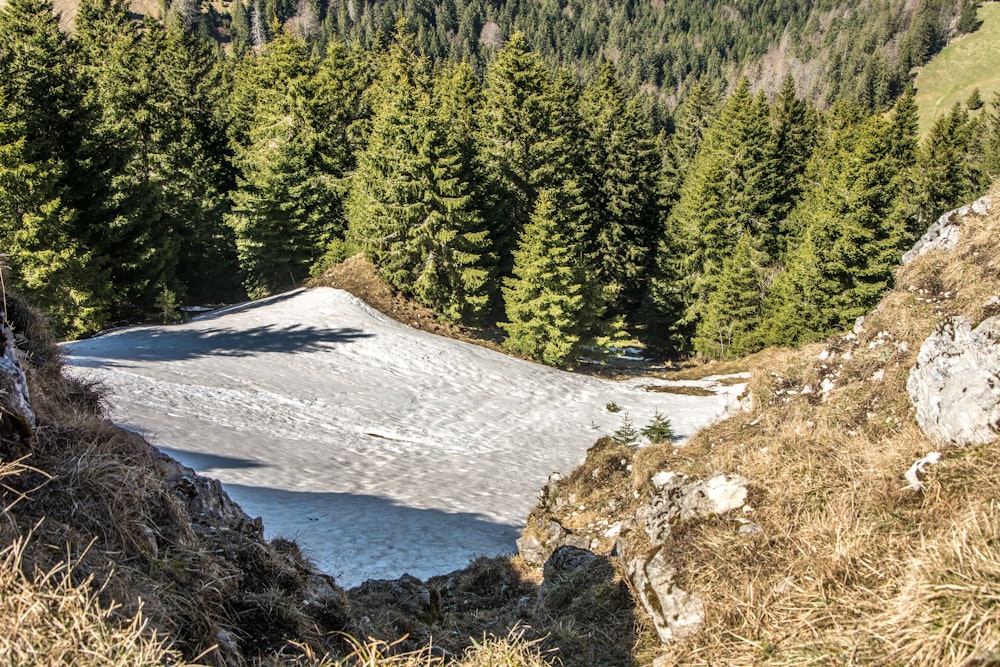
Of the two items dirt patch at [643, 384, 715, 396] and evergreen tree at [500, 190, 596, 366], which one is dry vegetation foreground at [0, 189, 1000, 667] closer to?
dirt patch at [643, 384, 715, 396]

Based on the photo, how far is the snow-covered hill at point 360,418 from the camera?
11250 mm

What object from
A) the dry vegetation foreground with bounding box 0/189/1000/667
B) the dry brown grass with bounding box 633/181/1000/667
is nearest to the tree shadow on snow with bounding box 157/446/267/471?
the dry vegetation foreground with bounding box 0/189/1000/667

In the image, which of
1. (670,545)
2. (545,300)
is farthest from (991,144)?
(670,545)

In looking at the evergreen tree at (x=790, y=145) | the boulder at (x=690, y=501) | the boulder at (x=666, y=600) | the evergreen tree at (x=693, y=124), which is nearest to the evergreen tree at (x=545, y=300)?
the evergreen tree at (x=790, y=145)

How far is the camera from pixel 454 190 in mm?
28750

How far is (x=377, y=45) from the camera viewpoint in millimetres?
52938

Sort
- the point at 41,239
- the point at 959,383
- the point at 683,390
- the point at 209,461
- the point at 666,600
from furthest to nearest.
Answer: the point at 683,390, the point at 41,239, the point at 209,461, the point at 959,383, the point at 666,600

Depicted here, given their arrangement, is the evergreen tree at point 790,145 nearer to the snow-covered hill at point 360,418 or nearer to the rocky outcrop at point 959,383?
the snow-covered hill at point 360,418

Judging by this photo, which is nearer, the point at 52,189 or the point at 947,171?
the point at 52,189

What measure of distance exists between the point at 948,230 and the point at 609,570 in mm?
8186

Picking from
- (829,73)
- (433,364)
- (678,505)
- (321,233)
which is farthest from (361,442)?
(829,73)

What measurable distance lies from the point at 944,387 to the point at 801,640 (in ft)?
8.72

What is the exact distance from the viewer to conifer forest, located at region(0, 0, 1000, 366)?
75.0 ft

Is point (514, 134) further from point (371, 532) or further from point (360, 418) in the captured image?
point (371, 532)
